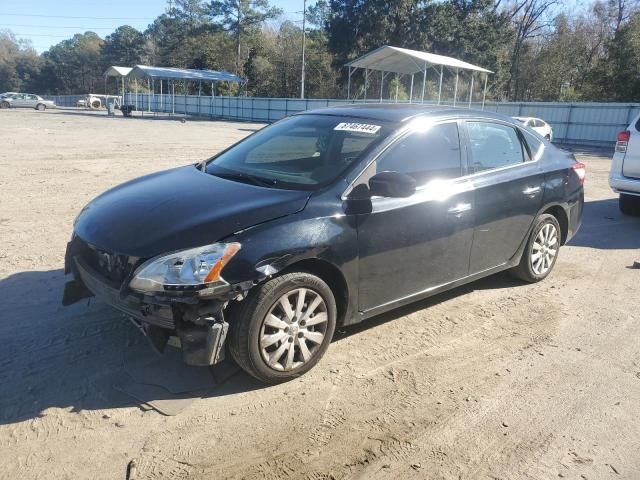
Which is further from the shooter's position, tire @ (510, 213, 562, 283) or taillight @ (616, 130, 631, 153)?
taillight @ (616, 130, 631, 153)

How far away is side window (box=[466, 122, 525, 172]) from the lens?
14.7ft

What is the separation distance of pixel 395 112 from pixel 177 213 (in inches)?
77.6

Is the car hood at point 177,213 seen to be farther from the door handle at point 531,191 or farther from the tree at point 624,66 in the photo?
the tree at point 624,66

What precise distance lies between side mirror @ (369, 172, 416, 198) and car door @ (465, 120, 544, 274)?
1.06 meters

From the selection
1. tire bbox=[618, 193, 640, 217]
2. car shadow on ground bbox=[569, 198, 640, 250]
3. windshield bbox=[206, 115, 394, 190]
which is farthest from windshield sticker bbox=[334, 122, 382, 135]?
tire bbox=[618, 193, 640, 217]

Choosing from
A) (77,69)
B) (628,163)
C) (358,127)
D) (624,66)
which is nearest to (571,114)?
(624,66)

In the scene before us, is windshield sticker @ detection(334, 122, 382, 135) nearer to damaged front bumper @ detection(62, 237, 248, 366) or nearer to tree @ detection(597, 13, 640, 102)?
damaged front bumper @ detection(62, 237, 248, 366)

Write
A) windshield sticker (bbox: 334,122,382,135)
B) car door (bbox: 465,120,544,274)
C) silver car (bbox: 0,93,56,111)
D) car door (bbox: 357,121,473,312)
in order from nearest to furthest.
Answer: car door (bbox: 357,121,473,312)
windshield sticker (bbox: 334,122,382,135)
car door (bbox: 465,120,544,274)
silver car (bbox: 0,93,56,111)

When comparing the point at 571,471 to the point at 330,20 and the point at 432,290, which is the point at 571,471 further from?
the point at 330,20

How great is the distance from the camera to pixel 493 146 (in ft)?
15.5

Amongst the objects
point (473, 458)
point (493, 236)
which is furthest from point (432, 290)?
point (473, 458)

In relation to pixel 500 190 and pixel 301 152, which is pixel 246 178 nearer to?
pixel 301 152

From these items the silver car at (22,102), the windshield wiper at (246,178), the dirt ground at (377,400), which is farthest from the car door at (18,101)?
the windshield wiper at (246,178)

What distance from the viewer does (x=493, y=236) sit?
15.0ft
